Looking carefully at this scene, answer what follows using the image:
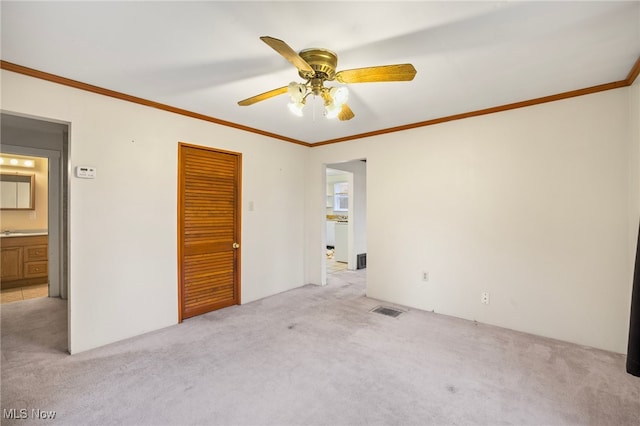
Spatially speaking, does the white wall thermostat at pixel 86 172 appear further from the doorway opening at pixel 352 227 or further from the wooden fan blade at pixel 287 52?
the doorway opening at pixel 352 227

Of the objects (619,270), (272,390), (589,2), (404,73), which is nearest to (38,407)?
(272,390)

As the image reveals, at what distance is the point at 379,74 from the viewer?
1.76 metres

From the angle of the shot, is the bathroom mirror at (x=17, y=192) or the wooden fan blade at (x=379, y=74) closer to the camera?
the wooden fan blade at (x=379, y=74)

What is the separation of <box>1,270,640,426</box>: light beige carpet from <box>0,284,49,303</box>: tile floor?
1.23m

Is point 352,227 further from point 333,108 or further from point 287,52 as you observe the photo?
point 287,52

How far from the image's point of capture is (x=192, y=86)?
2.57 metres

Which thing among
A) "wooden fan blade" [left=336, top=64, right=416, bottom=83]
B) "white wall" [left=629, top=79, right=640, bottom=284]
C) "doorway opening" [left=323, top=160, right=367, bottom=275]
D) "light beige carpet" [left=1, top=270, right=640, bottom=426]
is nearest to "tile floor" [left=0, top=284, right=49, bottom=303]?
"light beige carpet" [left=1, top=270, right=640, bottom=426]

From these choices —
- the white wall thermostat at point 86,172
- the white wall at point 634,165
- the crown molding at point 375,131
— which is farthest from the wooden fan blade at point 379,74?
the white wall thermostat at point 86,172

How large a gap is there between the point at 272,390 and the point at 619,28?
10.6 ft

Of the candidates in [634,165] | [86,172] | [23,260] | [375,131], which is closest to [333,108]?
[375,131]

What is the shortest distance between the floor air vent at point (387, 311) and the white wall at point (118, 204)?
240cm

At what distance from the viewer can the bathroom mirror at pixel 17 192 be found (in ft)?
15.7

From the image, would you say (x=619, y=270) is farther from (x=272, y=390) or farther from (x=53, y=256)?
(x=53, y=256)

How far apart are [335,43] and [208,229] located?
2578 millimetres
